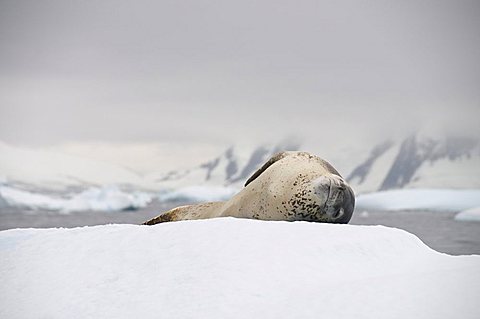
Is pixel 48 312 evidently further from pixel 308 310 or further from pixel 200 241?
pixel 308 310

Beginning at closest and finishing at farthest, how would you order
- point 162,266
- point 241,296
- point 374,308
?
point 374,308, point 241,296, point 162,266

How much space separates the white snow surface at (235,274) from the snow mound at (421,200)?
48742 mm

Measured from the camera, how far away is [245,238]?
457 cm

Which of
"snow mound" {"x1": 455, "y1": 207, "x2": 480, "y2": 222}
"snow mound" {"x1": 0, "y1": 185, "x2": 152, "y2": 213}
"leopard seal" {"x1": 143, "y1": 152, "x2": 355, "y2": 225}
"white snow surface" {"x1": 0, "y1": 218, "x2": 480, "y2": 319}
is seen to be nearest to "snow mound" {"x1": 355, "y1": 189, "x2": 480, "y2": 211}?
"snow mound" {"x1": 455, "y1": 207, "x2": 480, "y2": 222}

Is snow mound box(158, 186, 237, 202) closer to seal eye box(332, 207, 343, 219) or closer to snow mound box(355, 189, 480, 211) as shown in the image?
snow mound box(355, 189, 480, 211)

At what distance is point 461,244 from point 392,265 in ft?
54.2

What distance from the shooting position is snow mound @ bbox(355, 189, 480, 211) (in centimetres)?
5297

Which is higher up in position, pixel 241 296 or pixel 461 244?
pixel 241 296

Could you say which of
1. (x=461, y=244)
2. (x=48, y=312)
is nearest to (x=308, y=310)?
(x=48, y=312)

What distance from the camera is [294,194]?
6648 mm

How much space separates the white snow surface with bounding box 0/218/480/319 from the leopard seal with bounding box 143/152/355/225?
1.31m

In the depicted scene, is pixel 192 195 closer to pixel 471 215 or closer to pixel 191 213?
pixel 471 215

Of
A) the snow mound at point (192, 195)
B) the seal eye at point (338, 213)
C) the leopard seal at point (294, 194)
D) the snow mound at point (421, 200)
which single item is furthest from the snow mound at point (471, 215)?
the seal eye at point (338, 213)

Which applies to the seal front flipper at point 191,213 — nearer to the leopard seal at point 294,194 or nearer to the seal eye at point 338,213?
the leopard seal at point 294,194
